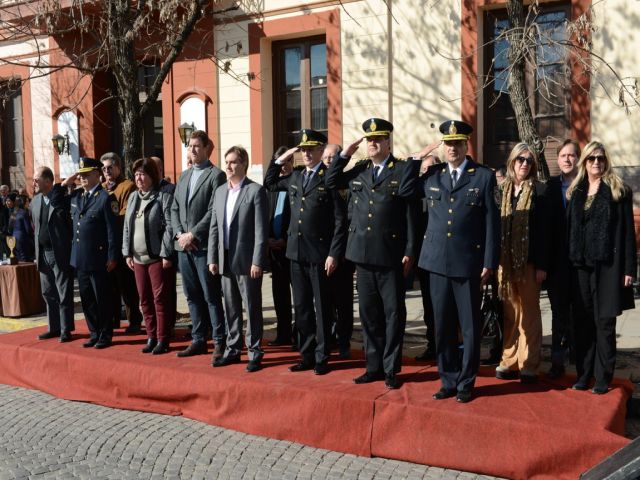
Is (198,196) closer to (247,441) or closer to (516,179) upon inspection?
(247,441)

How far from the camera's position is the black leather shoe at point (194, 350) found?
18.6 feet

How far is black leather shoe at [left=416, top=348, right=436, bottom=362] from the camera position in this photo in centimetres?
552

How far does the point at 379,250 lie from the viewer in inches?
182

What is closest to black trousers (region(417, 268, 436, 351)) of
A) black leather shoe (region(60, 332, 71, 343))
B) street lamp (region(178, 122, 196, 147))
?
black leather shoe (region(60, 332, 71, 343))

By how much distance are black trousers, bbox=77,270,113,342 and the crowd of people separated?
14mm

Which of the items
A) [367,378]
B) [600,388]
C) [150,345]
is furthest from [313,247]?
[600,388]

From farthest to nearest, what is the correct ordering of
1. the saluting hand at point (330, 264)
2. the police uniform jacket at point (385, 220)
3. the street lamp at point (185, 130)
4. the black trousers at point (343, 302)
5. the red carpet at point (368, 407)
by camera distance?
the street lamp at point (185, 130) < the black trousers at point (343, 302) < the saluting hand at point (330, 264) < the police uniform jacket at point (385, 220) < the red carpet at point (368, 407)

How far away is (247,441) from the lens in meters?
4.58

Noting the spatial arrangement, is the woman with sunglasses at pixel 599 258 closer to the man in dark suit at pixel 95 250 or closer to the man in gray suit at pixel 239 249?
the man in gray suit at pixel 239 249

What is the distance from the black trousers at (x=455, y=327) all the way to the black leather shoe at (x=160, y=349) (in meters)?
2.51

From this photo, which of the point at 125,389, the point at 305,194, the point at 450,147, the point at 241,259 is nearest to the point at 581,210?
the point at 450,147

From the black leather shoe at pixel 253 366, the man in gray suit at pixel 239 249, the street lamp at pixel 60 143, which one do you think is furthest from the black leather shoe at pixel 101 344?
the street lamp at pixel 60 143

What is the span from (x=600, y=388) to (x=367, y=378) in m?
1.51

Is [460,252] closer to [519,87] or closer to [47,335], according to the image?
[47,335]
